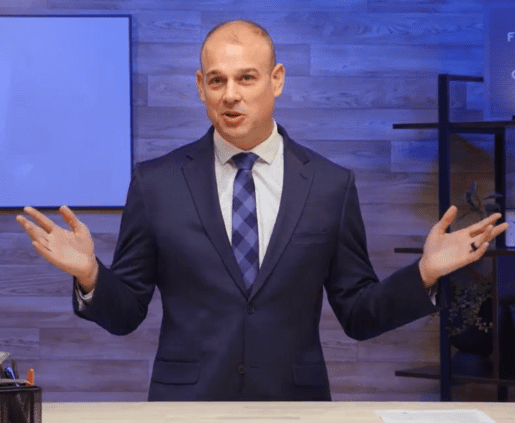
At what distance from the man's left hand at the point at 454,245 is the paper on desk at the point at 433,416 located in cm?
29

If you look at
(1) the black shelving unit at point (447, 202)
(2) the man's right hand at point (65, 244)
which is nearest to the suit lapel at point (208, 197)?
(2) the man's right hand at point (65, 244)

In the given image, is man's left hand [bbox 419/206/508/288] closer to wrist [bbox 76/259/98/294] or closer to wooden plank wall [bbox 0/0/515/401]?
wrist [bbox 76/259/98/294]

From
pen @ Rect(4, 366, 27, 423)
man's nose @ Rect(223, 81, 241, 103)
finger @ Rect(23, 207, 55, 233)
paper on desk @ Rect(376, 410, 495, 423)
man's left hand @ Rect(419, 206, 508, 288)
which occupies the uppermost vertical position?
man's nose @ Rect(223, 81, 241, 103)

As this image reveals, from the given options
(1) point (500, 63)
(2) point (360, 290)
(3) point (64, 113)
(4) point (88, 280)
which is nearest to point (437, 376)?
(1) point (500, 63)

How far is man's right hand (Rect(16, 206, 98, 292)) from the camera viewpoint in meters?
1.71

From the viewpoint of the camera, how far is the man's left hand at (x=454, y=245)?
176cm

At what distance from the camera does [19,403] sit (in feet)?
4.63

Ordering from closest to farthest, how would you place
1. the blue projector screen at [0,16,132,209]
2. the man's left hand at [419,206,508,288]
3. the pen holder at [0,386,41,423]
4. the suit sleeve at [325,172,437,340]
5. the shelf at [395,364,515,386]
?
the pen holder at [0,386,41,423] < the man's left hand at [419,206,508,288] < the suit sleeve at [325,172,437,340] < the shelf at [395,364,515,386] < the blue projector screen at [0,16,132,209]

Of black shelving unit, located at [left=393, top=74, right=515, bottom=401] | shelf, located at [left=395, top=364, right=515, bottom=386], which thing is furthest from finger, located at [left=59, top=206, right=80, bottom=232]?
shelf, located at [left=395, top=364, right=515, bottom=386]

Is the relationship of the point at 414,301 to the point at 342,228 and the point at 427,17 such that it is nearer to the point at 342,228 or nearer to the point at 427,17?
the point at 342,228

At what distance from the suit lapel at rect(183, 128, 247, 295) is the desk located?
13.0 inches

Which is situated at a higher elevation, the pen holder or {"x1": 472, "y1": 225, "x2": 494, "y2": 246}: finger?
{"x1": 472, "y1": 225, "x2": 494, "y2": 246}: finger

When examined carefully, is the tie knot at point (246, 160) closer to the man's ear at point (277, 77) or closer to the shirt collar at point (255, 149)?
the shirt collar at point (255, 149)

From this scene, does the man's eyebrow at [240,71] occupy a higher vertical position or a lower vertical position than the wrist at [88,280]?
higher
